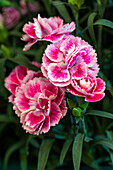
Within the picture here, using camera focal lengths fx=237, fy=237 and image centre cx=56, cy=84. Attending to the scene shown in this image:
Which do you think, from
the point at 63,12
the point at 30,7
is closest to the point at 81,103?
the point at 63,12

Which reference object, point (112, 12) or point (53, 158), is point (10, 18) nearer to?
point (112, 12)

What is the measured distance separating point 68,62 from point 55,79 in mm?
53

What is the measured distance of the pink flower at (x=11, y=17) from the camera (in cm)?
113

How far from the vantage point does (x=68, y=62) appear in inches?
22.0

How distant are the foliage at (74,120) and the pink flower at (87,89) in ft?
0.16

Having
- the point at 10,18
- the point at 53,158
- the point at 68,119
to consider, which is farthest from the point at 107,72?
the point at 10,18

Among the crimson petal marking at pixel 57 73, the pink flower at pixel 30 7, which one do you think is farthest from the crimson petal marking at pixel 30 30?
the pink flower at pixel 30 7

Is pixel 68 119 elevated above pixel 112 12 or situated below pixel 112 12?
below

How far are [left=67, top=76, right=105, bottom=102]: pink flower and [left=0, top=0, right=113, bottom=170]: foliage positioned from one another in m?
0.05

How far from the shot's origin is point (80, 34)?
74 centimetres

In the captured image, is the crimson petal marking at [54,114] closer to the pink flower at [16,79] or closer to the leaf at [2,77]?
the pink flower at [16,79]

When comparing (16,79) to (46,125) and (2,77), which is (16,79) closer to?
(2,77)

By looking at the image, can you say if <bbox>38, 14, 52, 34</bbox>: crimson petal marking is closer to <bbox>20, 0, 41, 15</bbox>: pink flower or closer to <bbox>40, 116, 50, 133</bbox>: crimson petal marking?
<bbox>40, 116, 50, 133</bbox>: crimson petal marking

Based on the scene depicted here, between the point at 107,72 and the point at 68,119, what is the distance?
0.29 metres
